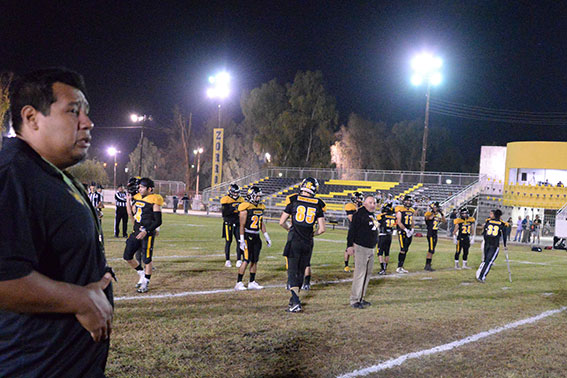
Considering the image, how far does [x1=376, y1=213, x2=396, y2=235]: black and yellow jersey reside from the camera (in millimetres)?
13984

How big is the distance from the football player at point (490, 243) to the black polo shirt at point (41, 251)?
1248cm

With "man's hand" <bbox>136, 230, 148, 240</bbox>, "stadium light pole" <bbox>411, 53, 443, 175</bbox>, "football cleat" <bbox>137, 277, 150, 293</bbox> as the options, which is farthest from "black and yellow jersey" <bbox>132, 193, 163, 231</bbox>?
"stadium light pole" <bbox>411, 53, 443, 175</bbox>

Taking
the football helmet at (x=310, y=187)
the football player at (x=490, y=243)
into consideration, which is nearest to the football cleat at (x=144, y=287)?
the football helmet at (x=310, y=187)

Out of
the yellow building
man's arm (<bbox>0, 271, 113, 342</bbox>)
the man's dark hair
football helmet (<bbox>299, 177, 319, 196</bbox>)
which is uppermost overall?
the yellow building

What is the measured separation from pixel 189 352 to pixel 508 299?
7.78 m

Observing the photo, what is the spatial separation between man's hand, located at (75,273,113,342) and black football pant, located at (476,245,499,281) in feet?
40.7

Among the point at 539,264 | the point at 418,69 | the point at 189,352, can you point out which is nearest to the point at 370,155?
the point at 418,69

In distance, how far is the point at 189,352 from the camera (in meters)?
5.61

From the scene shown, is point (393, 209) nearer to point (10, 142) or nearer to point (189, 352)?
point (189, 352)

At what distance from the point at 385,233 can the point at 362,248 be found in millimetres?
5410

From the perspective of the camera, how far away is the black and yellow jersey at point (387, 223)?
45.9ft

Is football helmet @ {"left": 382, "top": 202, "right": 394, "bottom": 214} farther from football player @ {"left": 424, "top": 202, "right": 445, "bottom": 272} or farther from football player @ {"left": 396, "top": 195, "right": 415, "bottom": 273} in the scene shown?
football player @ {"left": 424, "top": 202, "right": 445, "bottom": 272}

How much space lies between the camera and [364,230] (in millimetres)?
8883

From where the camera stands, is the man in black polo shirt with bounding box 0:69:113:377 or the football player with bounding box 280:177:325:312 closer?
the man in black polo shirt with bounding box 0:69:113:377
